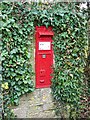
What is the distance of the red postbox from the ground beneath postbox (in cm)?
14

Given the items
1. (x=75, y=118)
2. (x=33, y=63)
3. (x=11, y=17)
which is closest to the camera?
(x=11, y=17)

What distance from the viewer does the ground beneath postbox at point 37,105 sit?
3.41 m

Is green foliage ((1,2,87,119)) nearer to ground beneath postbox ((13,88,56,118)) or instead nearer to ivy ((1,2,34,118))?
ivy ((1,2,34,118))

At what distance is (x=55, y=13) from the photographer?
3344mm

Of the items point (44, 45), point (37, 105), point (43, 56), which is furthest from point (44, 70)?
point (37, 105)

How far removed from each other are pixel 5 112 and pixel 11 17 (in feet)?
4.39

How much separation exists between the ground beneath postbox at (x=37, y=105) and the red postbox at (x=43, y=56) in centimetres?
14

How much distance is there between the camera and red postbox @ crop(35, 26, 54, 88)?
133 inches

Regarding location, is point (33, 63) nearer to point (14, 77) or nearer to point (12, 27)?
point (14, 77)

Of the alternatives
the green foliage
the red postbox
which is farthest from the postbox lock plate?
the green foliage

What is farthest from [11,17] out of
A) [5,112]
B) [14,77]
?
[5,112]

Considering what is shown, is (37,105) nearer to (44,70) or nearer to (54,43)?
(44,70)

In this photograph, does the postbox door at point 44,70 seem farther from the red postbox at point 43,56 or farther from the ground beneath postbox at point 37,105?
the ground beneath postbox at point 37,105

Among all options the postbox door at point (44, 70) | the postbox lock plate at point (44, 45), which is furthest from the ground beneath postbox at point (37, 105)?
the postbox lock plate at point (44, 45)
